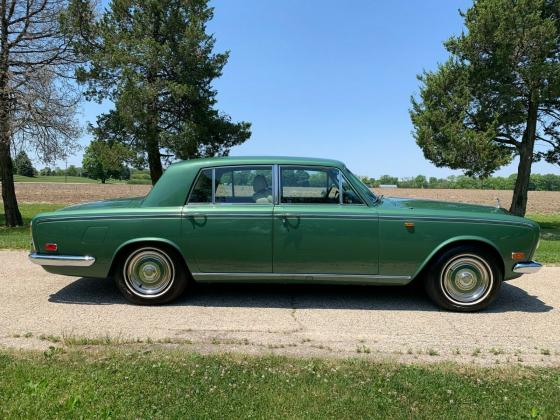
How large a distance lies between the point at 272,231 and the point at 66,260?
2.31 m

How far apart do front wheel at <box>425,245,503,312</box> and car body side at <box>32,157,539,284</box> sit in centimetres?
11

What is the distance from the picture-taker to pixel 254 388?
9.55ft

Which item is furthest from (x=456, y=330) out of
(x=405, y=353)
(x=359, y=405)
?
(x=359, y=405)

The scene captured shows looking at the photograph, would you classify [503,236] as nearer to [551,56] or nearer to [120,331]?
[120,331]

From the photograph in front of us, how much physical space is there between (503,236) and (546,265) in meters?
3.32

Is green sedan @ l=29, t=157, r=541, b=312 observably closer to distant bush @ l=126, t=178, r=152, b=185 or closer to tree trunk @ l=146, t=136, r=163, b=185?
tree trunk @ l=146, t=136, r=163, b=185

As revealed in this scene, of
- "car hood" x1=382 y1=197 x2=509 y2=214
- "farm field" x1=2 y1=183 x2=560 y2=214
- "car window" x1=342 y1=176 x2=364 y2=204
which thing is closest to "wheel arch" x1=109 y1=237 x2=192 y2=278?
"car window" x1=342 y1=176 x2=364 y2=204

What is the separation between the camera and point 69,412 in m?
2.61

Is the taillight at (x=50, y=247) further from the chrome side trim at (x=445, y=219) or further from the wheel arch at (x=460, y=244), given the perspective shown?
the wheel arch at (x=460, y=244)

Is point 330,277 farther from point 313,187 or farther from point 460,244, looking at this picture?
point 460,244

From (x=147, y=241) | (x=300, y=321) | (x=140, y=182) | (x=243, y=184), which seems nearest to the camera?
(x=300, y=321)

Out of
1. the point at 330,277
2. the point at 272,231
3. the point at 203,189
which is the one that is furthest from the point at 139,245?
the point at 330,277

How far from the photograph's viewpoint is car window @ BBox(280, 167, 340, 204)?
490cm

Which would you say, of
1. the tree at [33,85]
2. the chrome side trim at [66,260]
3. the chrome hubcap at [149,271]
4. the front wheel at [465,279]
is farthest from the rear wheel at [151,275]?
the tree at [33,85]
